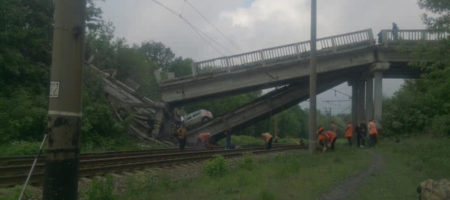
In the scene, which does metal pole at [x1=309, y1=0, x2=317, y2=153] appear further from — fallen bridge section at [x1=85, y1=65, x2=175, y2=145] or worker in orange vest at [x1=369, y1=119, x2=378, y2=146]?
fallen bridge section at [x1=85, y1=65, x2=175, y2=145]

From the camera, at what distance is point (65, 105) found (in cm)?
427

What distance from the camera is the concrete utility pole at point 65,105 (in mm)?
4223

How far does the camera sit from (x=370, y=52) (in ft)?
93.7

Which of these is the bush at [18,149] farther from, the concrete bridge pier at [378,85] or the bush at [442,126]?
the concrete bridge pier at [378,85]

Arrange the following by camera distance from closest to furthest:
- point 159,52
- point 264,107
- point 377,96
→ point 377,96 → point 264,107 → point 159,52

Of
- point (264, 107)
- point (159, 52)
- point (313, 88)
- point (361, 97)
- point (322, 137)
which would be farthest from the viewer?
point (159, 52)

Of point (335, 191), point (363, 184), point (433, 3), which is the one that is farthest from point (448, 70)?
point (335, 191)

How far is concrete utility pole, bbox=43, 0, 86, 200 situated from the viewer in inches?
166

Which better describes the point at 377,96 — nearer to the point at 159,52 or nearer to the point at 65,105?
the point at 65,105

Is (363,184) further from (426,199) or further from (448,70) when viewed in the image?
(448,70)

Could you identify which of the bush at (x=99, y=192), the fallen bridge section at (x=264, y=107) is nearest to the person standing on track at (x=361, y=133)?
the fallen bridge section at (x=264, y=107)

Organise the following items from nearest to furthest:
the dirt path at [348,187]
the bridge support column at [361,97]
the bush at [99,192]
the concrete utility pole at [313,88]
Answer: the bush at [99,192] → the dirt path at [348,187] → the concrete utility pole at [313,88] → the bridge support column at [361,97]

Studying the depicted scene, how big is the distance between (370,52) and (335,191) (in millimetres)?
22905

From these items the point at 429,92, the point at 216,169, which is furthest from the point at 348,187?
the point at 429,92
